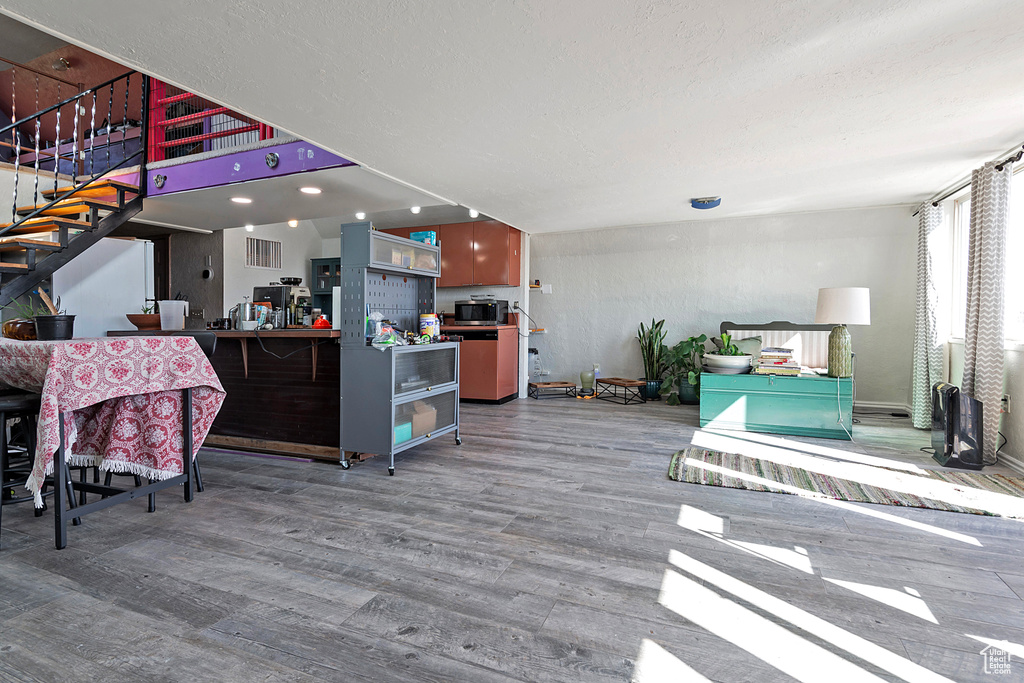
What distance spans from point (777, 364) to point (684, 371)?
6.08 ft

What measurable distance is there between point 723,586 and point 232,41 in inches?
124

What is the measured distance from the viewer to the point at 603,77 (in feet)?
8.81

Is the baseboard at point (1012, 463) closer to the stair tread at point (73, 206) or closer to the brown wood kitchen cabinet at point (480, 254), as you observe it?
the brown wood kitchen cabinet at point (480, 254)

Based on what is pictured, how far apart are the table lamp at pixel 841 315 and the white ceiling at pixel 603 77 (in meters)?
1.03

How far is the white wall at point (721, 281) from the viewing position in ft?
19.5

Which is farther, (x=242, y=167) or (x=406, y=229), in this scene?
(x=406, y=229)

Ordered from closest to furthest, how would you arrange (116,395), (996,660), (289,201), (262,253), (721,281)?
(996,660)
(116,395)
(289,201)
(721,281)
(262,253)

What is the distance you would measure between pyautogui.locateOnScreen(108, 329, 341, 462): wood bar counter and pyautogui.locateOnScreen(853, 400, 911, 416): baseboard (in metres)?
5.68

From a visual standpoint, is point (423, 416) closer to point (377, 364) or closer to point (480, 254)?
point (377, 364)

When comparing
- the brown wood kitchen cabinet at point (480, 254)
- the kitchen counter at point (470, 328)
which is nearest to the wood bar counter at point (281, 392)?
the kitchen counter at point (470, 328)

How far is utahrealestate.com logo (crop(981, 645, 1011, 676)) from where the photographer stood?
147 centimetres

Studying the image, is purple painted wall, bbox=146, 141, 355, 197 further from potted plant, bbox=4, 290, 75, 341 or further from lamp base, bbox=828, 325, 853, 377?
lamp base, bbox=828, 325, 853, 377

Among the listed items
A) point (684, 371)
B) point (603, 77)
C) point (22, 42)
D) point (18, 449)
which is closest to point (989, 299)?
point (684, 371)

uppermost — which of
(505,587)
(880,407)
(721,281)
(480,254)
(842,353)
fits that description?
(480,254)
